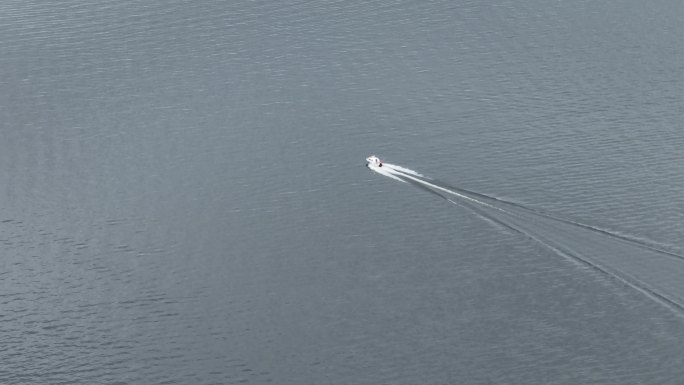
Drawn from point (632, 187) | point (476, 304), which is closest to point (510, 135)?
point (632, 187)

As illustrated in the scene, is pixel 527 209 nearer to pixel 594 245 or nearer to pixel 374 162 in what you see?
pixel 594 245

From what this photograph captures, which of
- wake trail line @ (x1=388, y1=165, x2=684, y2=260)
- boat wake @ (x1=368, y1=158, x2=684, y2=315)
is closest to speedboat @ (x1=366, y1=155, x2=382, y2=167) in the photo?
wake trail line @ (x1=388, y1=165, x2=684, y2=260)

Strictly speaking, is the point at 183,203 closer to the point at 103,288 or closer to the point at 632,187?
the point at 103,288

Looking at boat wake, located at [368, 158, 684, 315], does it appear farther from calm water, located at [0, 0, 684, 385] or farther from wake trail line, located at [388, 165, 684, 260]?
calm water, located at [0, 0, 684, 385]

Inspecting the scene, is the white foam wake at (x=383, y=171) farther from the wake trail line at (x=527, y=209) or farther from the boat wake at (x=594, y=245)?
the boat wake at (x=594, y=245)

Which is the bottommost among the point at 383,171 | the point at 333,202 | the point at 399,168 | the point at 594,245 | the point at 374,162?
the point at 594,245

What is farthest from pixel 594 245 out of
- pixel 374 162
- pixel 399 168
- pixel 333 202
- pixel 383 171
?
pixel 333 202

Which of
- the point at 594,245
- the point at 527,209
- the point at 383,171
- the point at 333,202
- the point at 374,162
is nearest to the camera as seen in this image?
the point at 594,245
